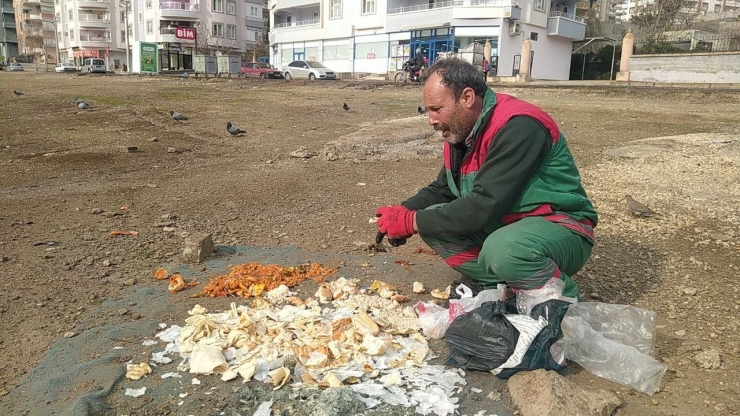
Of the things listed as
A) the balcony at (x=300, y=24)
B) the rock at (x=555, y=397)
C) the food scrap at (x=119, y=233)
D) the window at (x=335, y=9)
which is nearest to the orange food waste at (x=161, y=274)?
the food scrap at (x=119, y=233)

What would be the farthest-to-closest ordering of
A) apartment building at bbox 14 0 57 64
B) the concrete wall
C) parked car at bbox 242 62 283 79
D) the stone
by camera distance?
1. apartment building at bbox 14 0 57 64
2. parked car at bbox 242 62 283 79
3. the concrete wall
4. the stone

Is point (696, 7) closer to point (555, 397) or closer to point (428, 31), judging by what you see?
point (428, 31)

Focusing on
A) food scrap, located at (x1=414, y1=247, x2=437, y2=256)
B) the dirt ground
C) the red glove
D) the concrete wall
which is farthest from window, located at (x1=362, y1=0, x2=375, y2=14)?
the red glove

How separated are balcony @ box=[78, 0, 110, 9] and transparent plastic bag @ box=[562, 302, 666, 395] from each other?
80.8 m

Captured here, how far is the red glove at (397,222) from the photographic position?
2.92 meters

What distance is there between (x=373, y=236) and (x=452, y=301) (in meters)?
1.84

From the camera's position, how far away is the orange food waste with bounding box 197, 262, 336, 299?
3.31 metres

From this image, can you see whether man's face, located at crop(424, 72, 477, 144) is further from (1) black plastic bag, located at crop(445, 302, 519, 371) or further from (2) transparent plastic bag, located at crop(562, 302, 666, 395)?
(2) transparent plastic bag, located at crop(562, 302, 666, 395)

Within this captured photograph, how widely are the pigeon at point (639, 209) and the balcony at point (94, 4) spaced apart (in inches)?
3117

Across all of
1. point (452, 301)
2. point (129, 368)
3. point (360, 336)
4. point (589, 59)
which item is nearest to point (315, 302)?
point (360, 336)

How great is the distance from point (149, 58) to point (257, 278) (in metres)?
48.0

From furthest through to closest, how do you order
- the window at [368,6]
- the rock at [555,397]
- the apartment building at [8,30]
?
the apartment building at [8,30], the window at [368,6], the rock at [555,397]

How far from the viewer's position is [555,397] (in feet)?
6.98

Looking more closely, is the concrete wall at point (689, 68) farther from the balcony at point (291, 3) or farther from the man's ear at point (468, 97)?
the balcony at point (291, 3)
